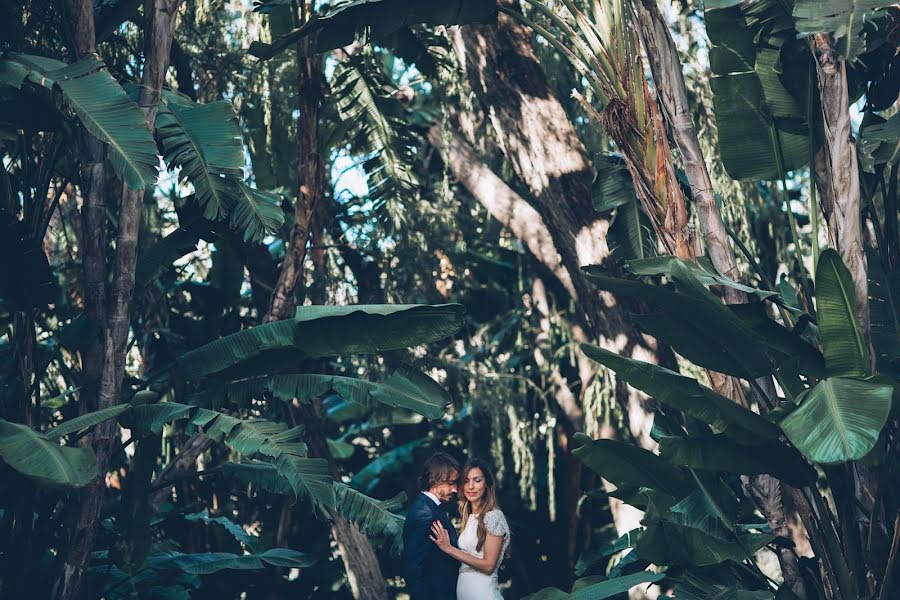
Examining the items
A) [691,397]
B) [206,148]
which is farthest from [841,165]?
[206,148]

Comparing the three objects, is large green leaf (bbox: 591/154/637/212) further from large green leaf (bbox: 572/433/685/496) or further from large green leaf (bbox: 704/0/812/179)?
large green leaf (bbox: 572/433/685/496)

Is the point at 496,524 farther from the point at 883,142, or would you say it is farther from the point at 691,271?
the point at 883,142

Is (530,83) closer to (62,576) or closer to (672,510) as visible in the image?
(672,510)

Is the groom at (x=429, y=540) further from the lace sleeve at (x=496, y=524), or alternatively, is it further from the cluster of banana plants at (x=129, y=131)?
the cluster of banana plants at (x=129, y=131)

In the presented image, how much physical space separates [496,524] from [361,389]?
1.07m

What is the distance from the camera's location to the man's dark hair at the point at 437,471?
489 centimetres

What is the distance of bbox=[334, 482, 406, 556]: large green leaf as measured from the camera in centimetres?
544

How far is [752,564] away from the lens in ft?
15.4

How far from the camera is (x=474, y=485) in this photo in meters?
4.84

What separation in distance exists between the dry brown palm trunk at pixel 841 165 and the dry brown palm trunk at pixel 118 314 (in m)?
3.57

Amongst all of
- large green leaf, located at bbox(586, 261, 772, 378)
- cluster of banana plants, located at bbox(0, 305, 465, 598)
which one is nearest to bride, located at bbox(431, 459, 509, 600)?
cluster of banana plants, located at bbox(0, 305, 465, 598)

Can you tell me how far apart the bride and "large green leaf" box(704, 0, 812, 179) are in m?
2.08

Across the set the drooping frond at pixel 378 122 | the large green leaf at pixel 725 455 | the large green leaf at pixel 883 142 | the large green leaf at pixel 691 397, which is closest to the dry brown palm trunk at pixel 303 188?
the drooping frond at pixel 378 122

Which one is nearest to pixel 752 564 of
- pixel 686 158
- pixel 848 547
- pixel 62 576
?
pixel 848 547
